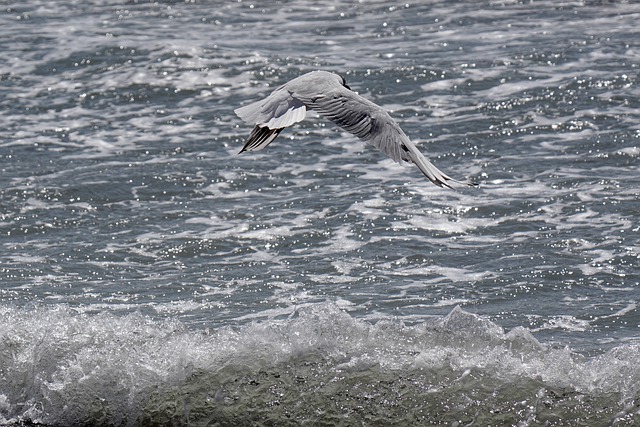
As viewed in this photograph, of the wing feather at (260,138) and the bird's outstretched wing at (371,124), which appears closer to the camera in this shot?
the bird's outstretched wing at (371,124)

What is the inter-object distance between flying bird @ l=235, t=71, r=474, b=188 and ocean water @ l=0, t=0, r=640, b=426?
3.23 feet

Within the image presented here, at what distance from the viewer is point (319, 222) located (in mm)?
7961

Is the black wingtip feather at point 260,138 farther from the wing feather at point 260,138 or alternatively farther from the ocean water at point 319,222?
the ocean water at point 319,222

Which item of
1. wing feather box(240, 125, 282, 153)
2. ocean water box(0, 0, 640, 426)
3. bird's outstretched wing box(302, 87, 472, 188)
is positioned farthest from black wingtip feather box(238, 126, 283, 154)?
ocean water box(0, 0, 640, 426)

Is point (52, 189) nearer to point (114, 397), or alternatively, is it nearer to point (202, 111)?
point (202, 111)

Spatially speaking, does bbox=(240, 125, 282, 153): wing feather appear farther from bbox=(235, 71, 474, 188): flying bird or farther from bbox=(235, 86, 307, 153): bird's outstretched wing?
bbox=(235, 86, 307, 153): bird's outstretched wing

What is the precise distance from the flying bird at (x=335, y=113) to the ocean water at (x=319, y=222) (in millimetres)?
984

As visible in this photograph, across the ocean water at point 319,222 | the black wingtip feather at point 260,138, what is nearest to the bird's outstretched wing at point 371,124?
the black wingtip feather at point 260,138

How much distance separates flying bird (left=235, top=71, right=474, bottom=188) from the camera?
195 inches

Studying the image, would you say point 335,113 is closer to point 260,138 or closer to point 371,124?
point 371,124

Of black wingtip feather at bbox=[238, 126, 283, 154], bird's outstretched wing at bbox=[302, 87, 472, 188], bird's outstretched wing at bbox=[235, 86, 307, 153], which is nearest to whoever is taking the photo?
bird's outstretched wing at bbox=[302, 87, 472, 188]

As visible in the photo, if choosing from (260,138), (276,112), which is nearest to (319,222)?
(260,138)

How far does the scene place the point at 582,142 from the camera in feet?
30.7

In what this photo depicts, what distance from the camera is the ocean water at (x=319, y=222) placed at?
17.4 ft
